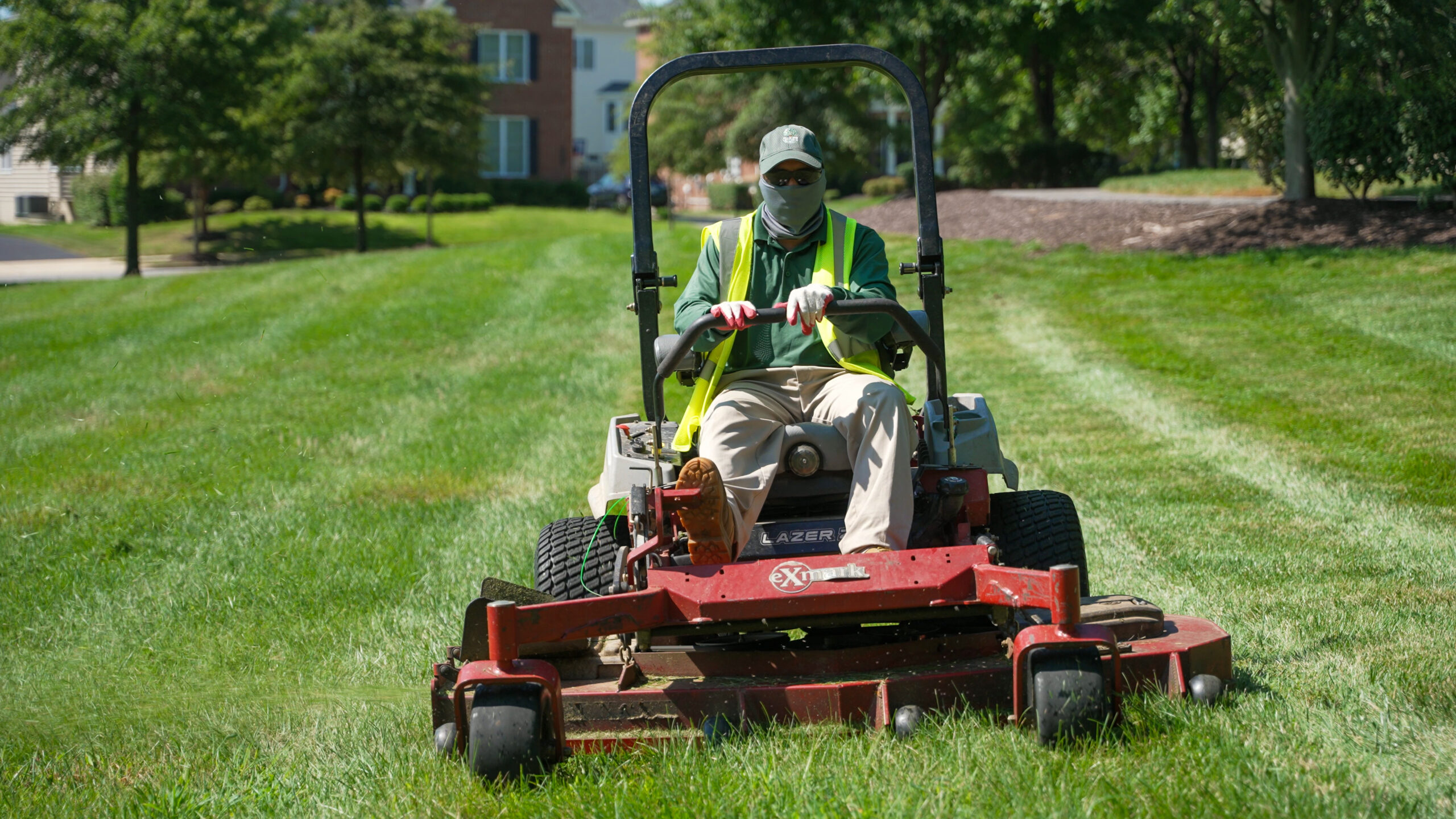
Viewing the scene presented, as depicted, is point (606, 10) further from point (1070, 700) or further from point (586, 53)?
point (1070, 700)

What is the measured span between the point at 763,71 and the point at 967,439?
1.58m

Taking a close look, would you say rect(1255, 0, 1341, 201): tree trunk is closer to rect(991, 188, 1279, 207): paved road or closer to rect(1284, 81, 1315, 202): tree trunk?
rect(1284, 81, 1315, 202): tree trunk

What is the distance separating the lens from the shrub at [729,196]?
44.2 m

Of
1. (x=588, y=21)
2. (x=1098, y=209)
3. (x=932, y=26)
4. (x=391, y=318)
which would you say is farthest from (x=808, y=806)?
(x=588, y=21)

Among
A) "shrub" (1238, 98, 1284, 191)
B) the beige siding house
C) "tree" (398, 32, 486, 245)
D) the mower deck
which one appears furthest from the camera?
the beige siding house

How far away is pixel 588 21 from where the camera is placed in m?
55.6

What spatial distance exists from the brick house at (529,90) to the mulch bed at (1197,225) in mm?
29058

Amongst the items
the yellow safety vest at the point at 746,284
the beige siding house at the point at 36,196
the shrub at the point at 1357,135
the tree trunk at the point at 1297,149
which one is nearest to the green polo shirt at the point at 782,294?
the yellow safety vest at the point at 746,284

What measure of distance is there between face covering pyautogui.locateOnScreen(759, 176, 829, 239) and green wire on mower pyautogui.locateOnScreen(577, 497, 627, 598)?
1153 mm

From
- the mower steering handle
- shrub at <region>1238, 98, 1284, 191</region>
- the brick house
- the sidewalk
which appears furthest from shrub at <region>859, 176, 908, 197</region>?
the mower steering handle

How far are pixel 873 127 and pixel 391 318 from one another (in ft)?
79.6

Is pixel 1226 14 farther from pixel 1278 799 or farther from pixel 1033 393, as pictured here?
pixel 1278 799

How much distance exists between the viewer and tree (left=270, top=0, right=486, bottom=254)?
30.5 meters

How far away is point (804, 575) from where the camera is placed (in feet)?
12.9
